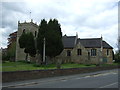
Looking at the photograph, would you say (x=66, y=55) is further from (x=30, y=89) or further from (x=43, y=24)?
(x=30, y=89)

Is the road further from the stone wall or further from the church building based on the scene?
the church building

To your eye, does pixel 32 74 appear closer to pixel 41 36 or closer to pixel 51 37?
pixel 51 37

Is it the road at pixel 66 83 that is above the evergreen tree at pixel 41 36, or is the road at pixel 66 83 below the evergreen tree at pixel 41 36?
below

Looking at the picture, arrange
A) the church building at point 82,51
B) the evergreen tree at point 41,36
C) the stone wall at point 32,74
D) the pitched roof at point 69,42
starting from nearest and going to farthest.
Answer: the stone wall at point 32,74, the evergreen tree at point 41,36, the church building at point 82,51, the pitched roof at point 69,42

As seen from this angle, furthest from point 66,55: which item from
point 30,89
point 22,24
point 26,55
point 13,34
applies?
point 30,89

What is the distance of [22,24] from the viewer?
206ft

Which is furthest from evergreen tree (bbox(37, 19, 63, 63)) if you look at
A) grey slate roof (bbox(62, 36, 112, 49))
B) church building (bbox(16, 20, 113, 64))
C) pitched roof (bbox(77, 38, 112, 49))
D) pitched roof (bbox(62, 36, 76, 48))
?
pitched roof (bbox(77, 38, 112, 49))

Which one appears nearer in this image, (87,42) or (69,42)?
(87,42)

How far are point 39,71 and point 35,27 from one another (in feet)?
142

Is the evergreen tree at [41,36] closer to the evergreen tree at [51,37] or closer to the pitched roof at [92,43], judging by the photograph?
the evergreen tree at [51,37]

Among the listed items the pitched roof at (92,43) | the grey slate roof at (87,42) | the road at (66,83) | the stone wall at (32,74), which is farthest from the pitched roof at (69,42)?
the road at (66,83)

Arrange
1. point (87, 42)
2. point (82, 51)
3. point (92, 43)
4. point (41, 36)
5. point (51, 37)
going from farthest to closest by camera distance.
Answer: point (87, 42)
point (92, 43)
point (82, 51)
point (41, 36)
point (51, 37)

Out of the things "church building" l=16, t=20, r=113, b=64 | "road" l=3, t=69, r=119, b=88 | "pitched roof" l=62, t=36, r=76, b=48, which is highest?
"pitched roof" l=62, t=36, r=76, b=48

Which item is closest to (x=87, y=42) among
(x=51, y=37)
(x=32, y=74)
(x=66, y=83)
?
(x=51, y=37)
